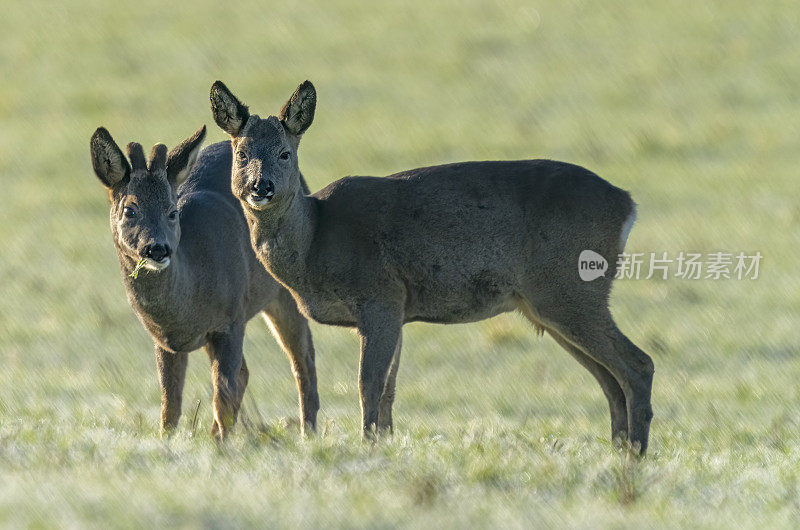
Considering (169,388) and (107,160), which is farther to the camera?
(169,388)

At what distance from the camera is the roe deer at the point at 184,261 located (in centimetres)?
842

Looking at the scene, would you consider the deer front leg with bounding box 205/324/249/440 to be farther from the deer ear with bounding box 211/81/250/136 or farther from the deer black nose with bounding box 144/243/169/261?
the deer ear with bounding box 211/81/250/136

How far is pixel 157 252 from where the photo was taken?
8.12 metres

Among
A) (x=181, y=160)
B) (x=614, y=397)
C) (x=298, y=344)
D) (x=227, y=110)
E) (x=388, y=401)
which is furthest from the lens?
(x=298, y=344)

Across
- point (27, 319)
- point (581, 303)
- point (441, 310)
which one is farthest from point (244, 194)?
point (27, 319)

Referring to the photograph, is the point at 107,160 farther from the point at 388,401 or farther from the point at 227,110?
the point at 388,401

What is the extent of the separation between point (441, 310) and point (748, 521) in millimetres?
2766

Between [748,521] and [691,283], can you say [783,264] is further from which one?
[748,521]

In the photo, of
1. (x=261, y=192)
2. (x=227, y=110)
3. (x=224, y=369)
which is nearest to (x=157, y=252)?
(x=261, y=192)

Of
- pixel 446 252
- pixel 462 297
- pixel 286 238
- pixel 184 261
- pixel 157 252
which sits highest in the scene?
pixel 157 252

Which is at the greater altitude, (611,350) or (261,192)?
(261,192)

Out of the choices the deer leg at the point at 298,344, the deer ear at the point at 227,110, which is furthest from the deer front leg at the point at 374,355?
the deer leg at the point at 298,344

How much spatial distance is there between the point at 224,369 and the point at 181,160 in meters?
1.34

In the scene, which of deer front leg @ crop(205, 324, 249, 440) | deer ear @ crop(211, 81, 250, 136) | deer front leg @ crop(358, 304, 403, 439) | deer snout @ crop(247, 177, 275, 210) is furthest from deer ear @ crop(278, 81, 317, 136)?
deer front leg @ crop(205, 324, 249, 440)
